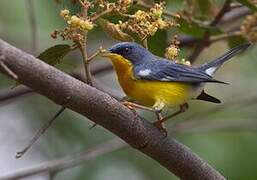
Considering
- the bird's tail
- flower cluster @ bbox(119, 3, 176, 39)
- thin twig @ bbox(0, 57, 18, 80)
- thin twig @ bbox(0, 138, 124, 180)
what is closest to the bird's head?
the bird's tail

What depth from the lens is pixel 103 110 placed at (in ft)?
5.79

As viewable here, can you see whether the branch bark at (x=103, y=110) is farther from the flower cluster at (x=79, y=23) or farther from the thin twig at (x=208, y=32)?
the thin twig at (x=208, y=32)

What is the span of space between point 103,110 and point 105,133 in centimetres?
234

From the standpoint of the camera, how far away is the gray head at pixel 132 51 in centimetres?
229

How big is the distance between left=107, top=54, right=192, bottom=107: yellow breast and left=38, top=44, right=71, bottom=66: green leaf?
0.35 m

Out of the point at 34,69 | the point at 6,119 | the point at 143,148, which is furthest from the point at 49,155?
the point at 34,69

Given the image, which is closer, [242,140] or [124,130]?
[124,130]

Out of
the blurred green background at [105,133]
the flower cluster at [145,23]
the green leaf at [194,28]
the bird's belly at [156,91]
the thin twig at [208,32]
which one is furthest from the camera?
the blurred green background at [105,133]

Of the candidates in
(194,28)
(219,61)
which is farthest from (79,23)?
(194,28)

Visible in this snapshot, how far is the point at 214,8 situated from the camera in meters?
3.04

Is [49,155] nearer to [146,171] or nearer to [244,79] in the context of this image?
[146,171]

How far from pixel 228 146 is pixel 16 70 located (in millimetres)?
2293

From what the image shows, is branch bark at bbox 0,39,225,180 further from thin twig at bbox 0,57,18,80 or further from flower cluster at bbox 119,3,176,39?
flower cluster at bbox 119,3,176,39

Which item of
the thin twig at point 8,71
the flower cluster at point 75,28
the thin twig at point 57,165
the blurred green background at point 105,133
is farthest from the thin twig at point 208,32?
the thin twig at point 8,71
